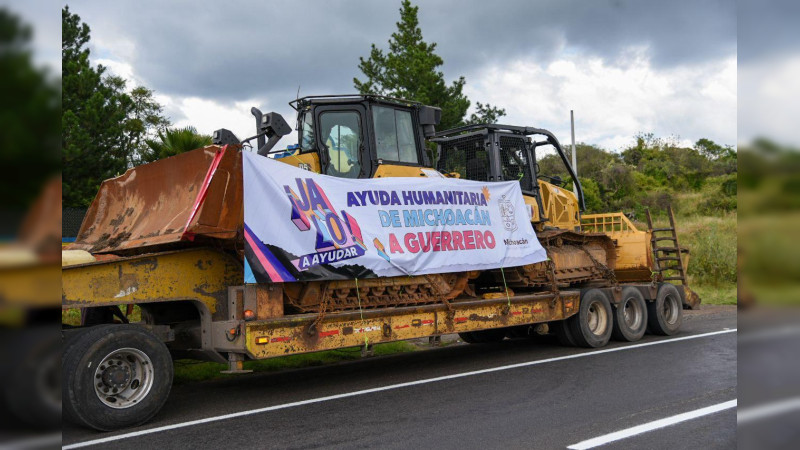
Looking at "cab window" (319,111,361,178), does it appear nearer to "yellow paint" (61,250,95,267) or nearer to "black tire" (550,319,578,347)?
"yellow paint" (61,250,95,267)

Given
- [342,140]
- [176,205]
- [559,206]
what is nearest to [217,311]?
[176,205]

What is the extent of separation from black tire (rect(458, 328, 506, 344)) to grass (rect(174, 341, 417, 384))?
1545 mm

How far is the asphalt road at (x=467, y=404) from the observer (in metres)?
5.90

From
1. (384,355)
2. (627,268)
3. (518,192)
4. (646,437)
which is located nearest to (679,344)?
(627,268)

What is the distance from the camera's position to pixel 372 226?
853 cm

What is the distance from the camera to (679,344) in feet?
38.4

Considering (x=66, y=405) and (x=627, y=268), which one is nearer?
(x=66, y=405)

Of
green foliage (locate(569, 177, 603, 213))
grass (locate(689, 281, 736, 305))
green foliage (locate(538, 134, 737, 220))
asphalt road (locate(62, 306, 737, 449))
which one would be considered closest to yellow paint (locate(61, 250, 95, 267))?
asphalt road (locate(62, 306, 737, 449))

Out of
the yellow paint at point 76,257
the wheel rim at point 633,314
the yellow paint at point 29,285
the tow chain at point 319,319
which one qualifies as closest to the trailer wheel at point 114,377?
the yellow paint at point 76,257

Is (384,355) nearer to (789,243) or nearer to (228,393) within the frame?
(228,393)

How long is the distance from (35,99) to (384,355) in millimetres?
10701

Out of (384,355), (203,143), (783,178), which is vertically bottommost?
(384,355)

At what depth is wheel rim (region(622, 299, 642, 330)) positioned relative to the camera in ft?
41.5

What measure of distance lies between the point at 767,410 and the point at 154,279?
22.3 feet
